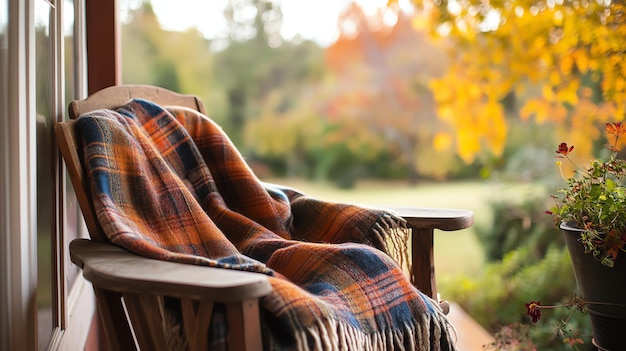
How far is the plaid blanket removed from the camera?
3.45 feet

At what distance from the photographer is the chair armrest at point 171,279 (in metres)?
0.85

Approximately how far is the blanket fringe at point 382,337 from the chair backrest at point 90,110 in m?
0.44

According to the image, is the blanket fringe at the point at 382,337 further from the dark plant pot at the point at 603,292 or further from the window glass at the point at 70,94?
the window glass at the point at 70,94

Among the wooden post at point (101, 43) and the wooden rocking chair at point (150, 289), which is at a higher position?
the wooden post at point (101, 43)

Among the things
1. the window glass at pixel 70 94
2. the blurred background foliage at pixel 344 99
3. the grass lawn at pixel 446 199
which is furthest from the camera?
the blurred background foliage at pixel 344 99

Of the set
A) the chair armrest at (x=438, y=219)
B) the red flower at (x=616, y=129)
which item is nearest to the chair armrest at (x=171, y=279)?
the chair armrest at (x=438, y=219)

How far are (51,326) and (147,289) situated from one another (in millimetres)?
520

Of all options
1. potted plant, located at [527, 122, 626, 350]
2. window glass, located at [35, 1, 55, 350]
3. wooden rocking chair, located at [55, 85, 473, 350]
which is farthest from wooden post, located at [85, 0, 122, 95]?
potted plant, located at [527, 122, 626, 350]

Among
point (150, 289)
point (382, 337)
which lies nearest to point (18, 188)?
point (150, 289)

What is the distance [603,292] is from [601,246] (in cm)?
12

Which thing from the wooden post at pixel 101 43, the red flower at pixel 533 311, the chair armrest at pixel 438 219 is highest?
the wooden post at pixel 101 43

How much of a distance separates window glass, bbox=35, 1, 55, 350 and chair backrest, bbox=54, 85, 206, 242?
0.15ft

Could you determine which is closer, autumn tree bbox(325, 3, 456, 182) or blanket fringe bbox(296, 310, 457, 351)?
blanket fringe bbox(296, 310, 457, 351)

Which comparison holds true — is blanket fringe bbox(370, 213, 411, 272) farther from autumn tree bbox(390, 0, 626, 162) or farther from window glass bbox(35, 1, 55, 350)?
autumn tree bbox(390, 0, 626, 162)
